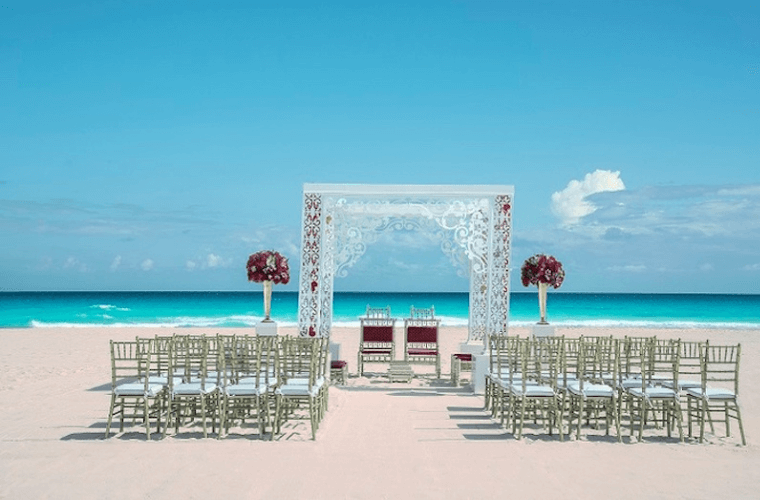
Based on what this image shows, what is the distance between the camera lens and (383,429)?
8586 mm

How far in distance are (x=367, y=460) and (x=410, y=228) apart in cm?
698

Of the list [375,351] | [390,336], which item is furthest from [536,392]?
[390,336]

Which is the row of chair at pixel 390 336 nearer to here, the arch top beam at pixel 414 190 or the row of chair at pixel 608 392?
the arch top beam at pixel 414 190

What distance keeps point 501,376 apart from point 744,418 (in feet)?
11.4

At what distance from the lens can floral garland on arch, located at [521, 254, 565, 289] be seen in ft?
40.9

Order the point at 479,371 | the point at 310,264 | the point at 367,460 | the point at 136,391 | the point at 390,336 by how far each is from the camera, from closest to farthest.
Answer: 1. the point at 367,460
2. the point at 136,391
3. the point at 479,371
4. the point at 310,264
5. the point at 390,336

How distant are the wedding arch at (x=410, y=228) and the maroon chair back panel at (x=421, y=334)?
1036mm

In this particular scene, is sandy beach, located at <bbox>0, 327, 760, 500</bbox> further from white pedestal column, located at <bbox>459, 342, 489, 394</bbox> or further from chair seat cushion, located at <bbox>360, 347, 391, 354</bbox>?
chair seat cushion, located at <bbox>360, 347, 391, 354</bbox>

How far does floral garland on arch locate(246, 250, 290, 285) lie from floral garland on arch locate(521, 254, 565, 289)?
4416 millimetres

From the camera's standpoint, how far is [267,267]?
12.6 metres

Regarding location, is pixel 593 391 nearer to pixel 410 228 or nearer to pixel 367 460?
pixel 367 460

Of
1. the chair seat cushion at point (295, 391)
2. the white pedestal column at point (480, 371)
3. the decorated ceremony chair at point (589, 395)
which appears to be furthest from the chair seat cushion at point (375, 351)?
the chair seat cushion at point (295, 391)

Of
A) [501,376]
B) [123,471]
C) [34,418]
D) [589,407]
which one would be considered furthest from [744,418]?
[34,418]

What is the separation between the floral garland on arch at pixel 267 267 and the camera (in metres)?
12.6
